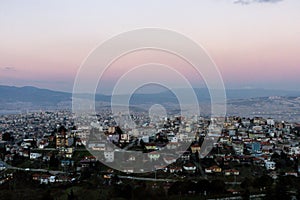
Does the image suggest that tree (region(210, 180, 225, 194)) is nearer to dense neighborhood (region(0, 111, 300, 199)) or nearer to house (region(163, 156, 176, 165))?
dense neighborhood (region(0, 111, 300, 199))

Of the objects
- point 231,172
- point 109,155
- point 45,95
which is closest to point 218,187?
point 231,172

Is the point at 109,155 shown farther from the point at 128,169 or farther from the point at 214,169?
the point at 214,169

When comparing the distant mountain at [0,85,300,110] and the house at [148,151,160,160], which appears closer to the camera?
the house at [148,151,160,160]

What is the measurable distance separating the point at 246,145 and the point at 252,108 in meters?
16.9

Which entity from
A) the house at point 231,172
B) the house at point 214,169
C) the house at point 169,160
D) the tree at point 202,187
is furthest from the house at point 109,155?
the tree at point 202,187

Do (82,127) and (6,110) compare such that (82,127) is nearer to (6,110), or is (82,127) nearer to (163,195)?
(163,195)

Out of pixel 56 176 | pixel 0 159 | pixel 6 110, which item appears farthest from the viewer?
pixel 6 110

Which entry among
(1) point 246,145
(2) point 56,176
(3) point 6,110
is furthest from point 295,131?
(3) point 6,110

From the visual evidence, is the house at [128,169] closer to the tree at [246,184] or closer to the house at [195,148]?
the tree at [246,184]

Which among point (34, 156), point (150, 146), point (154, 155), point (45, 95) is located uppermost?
point (45, 95)

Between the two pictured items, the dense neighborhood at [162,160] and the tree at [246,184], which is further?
the tree at [246,184]

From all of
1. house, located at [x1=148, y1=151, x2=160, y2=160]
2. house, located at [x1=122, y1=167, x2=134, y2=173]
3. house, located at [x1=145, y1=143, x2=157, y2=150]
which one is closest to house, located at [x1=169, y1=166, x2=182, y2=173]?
house, located at [x1=148, y1=151, x2=160, y2=160]

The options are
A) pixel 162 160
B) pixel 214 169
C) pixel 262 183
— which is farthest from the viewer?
pixel 162 160

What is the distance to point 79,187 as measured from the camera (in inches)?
350
